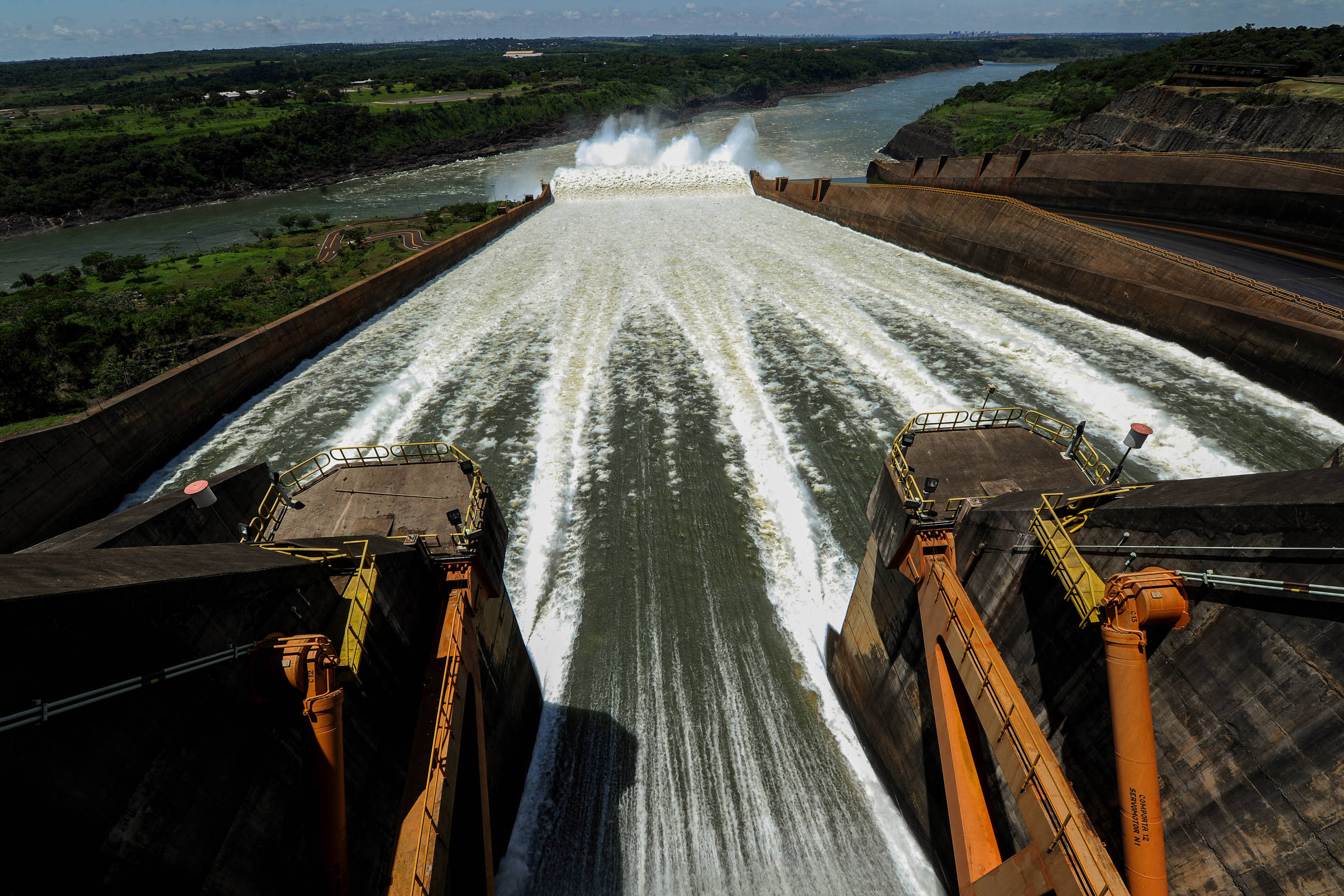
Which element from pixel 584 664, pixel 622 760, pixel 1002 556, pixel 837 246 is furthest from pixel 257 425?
pixel 837 246

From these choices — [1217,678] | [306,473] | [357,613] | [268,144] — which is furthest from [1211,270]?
[268,144]

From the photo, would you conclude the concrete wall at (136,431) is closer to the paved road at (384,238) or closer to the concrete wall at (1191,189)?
the paved road at (384,238)

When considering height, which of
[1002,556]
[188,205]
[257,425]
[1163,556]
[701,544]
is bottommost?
[188,205]

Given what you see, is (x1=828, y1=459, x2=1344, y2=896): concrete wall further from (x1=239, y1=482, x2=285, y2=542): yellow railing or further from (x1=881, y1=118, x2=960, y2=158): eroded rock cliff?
(x1=881, y1=118, x2=960, y2=158): eroded rock cliff

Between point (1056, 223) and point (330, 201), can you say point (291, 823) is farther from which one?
point (330, 201)

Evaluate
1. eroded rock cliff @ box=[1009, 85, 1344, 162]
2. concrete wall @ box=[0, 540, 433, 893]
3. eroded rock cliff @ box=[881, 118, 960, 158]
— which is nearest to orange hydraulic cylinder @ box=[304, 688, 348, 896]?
concrete wall @ box=[0, 540, 433, 893]

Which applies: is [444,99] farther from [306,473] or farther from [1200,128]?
[306,473]
